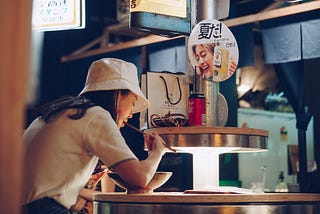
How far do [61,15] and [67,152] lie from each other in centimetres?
322

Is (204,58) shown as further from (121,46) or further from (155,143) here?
(121,46)

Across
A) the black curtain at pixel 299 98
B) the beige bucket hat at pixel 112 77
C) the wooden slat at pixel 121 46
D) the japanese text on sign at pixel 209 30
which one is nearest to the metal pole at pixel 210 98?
the japanese text on sign at pixel 209 30

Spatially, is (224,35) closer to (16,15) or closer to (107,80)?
(107,80)

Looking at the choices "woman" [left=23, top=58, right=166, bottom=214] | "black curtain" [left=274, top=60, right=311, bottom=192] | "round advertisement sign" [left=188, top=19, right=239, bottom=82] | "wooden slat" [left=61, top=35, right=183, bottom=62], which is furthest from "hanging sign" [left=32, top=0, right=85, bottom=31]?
"black curtain" [left=274, top=60, right=311, bottom=192]

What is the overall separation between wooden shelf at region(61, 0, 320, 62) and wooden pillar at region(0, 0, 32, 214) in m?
5.59

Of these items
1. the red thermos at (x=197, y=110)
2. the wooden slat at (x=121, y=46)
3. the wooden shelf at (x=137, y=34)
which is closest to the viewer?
the red thermos at (x=197, y=110)

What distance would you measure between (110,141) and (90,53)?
6.40 meters

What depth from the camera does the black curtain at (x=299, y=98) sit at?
25.8 ft

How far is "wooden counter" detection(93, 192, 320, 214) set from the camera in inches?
144

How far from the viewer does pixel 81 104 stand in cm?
357

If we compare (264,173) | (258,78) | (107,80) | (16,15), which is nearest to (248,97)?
(258,78)

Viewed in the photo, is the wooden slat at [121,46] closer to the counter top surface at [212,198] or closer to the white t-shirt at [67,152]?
the counter top surface at [212,198]

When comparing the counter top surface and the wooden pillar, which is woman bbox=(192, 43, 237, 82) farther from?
the wooden pillar

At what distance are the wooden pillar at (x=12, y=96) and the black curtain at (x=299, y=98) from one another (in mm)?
6766
